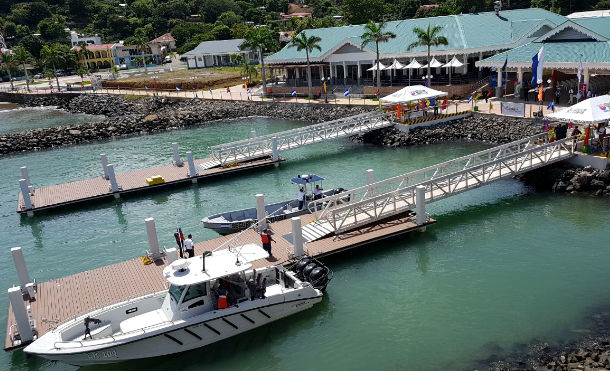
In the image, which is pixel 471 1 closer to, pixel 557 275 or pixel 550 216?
pixel 550 216

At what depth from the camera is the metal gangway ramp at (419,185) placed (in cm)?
2411

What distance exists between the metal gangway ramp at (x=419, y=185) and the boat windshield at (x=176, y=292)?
28.0 feet

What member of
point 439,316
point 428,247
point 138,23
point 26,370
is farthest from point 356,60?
point 138,23

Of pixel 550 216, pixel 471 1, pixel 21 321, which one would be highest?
pixel 471 1

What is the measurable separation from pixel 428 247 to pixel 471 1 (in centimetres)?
9007

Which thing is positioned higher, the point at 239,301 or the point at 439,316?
the point at 239,301

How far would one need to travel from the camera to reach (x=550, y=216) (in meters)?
26.5

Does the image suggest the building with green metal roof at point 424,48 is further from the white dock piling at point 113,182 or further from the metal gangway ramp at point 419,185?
the white dock piling at point 113,182

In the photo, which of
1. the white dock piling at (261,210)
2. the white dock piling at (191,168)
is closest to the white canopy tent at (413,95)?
the white dock piling at (191,168)

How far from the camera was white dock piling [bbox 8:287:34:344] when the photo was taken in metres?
16.7

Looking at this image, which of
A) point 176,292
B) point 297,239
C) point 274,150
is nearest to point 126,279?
point 176,292

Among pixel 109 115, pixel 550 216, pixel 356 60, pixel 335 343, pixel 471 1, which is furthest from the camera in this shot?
pixel 471 1

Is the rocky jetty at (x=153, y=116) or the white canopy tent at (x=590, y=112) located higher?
the white canopy tent at (x=590, y=112)

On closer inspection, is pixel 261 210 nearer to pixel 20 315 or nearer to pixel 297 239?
pixel 297 239
